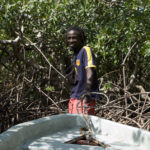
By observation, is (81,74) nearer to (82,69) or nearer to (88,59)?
(82,69)

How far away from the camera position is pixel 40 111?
12.1 feet

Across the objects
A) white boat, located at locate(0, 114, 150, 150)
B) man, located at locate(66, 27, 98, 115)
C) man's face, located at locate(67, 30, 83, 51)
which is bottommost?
white boat, located at locate(0, 114, 150, 150)

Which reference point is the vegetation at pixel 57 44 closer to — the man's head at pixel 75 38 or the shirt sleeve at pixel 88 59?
the man's head at pixel 75 38

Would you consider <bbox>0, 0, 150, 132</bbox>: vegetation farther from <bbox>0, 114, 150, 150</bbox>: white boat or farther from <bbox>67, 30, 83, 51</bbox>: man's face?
<bbox>0, 114, 150, 150</bbox>: white boat

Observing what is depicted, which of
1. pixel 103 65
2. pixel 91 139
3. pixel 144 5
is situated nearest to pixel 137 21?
pixel 144 5

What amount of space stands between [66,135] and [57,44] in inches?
104

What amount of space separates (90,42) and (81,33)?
1.56m

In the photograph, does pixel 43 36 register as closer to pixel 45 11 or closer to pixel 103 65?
pixel 45 11

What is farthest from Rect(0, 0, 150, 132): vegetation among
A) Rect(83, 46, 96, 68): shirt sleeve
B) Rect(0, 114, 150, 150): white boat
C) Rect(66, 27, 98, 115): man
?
Rect(0, 114, 150, 150): white boat

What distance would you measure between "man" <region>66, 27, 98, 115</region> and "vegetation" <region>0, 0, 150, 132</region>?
927 mm

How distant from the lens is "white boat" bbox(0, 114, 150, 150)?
125 cm

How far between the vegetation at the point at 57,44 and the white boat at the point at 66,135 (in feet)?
4.61

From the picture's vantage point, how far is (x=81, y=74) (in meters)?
2.08

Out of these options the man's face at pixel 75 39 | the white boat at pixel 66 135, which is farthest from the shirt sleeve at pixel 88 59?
the white boat at pixel 66 135
